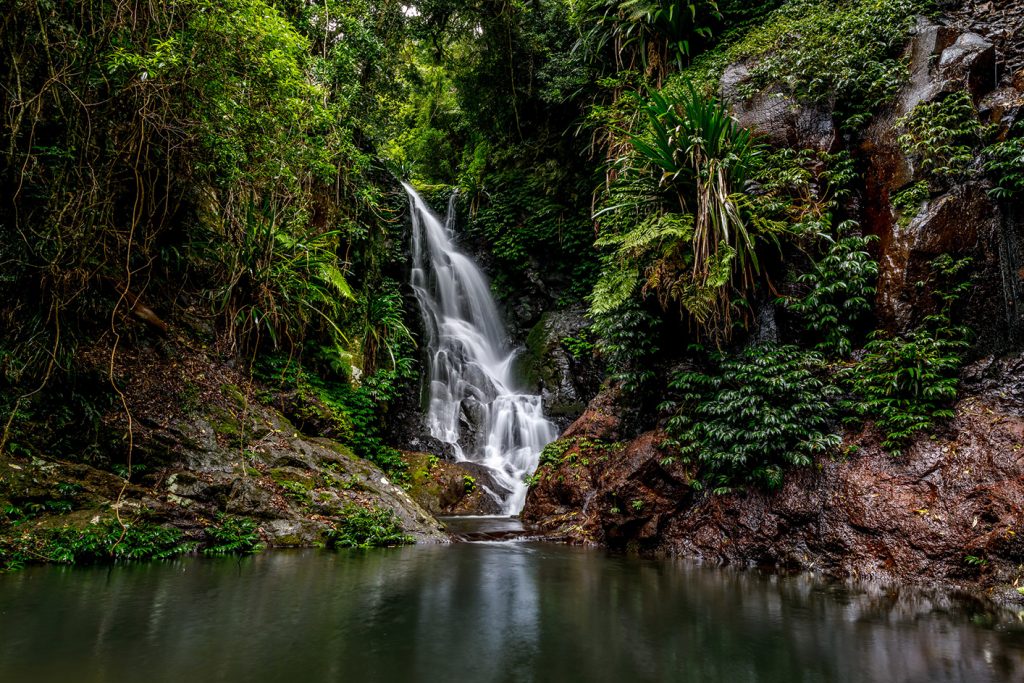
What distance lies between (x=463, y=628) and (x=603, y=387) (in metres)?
5.41

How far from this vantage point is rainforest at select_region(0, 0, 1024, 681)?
2779mm

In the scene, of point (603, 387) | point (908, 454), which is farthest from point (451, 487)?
point (908, 454)

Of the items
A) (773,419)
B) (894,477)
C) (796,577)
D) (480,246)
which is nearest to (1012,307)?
(894,477)

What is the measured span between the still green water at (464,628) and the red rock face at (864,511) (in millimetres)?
552

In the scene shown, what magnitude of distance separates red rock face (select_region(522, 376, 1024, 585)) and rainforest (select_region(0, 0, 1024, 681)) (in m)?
0.03

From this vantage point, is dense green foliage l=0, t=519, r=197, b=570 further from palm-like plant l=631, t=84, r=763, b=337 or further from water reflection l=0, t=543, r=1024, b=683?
palm-like plant l=631, t=84, r=763, b=337

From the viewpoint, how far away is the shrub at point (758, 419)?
512 cm

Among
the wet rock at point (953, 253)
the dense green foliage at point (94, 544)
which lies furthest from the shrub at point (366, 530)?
the wet rock at point (953, 253)

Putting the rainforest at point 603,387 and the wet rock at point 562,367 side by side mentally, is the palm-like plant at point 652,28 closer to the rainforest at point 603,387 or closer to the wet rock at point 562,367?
the rainforest at point 603,387

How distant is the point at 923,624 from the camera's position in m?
2.99

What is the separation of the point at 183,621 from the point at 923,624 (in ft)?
13.3

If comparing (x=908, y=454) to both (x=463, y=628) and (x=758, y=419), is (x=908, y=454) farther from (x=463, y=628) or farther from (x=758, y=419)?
(x=463, y=628)

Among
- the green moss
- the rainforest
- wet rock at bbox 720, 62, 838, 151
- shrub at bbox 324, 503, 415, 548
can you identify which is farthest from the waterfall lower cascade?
the green moss

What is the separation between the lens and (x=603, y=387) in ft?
25.6
